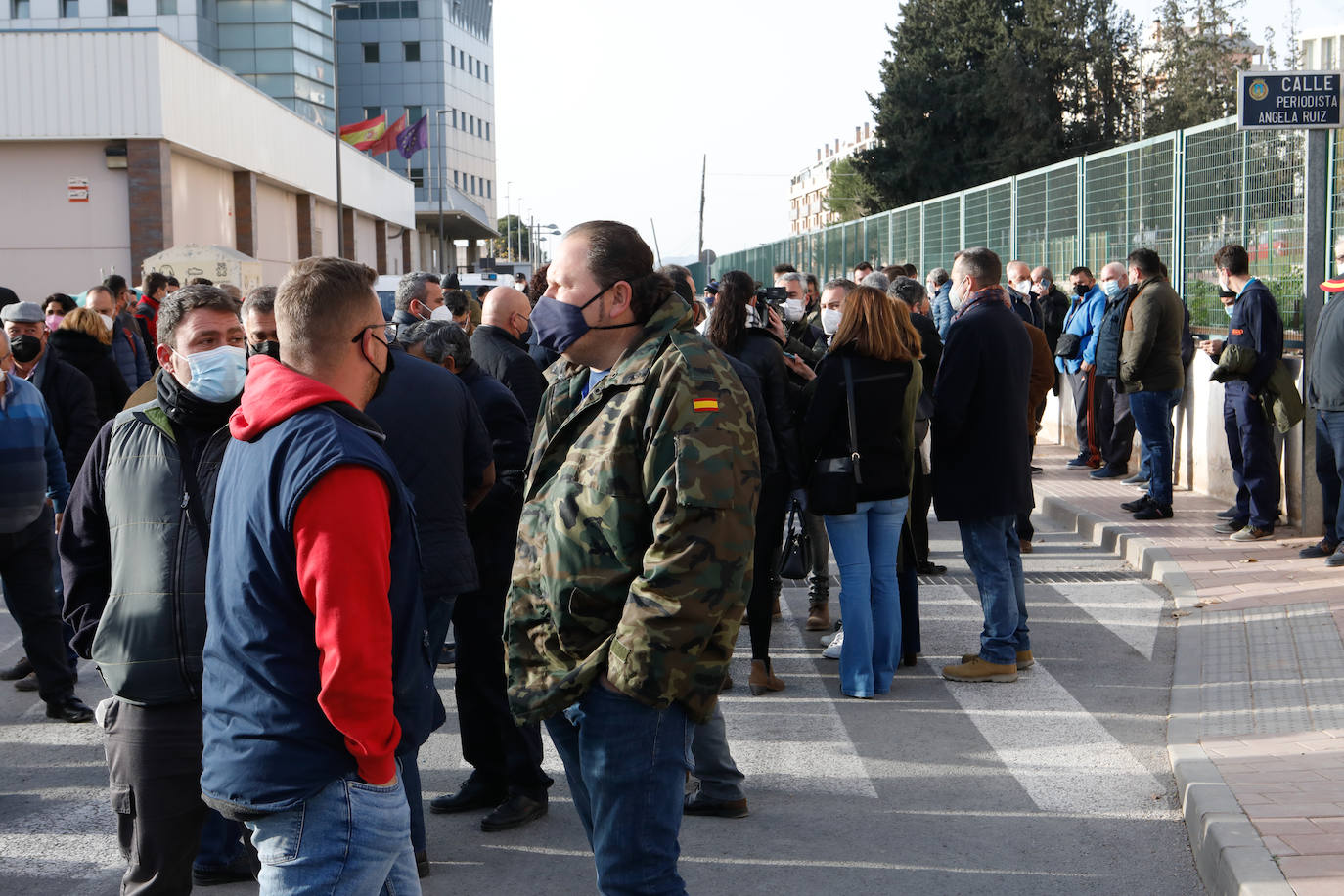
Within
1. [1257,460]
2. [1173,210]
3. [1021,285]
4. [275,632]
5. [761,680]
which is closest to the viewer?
[275,632]

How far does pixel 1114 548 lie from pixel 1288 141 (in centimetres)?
367

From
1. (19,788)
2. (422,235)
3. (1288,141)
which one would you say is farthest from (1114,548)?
(422,235)

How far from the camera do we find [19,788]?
230 inches

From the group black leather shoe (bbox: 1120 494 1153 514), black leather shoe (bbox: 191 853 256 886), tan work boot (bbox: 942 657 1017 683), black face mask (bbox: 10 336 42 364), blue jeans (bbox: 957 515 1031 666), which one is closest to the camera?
black leather shoe (bbox: 191 853 256 886)

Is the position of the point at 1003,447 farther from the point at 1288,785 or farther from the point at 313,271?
the point at 313,271

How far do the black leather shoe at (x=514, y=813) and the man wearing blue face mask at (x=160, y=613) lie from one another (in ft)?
5.54

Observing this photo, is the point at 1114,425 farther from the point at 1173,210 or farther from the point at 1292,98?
the point at 1292,98

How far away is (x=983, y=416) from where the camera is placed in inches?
276

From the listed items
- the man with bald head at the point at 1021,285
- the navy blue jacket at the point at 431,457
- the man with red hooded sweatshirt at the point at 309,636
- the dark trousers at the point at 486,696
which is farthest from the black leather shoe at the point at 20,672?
the man with bald head at the point at 1021,285

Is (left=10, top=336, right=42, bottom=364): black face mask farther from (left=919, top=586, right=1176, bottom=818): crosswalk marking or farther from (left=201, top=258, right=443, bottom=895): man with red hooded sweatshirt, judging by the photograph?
(left=201, top=258, right=443, bottom=895): man with red hooded sweatshirt

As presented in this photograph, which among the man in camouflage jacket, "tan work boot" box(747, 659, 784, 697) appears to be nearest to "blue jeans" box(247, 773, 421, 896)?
the man in camouflage jacket

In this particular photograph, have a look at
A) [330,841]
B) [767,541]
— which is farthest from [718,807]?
[330,841]

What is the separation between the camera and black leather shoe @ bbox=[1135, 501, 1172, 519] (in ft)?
38.0

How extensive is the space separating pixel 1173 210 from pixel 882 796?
10124 millimetres
